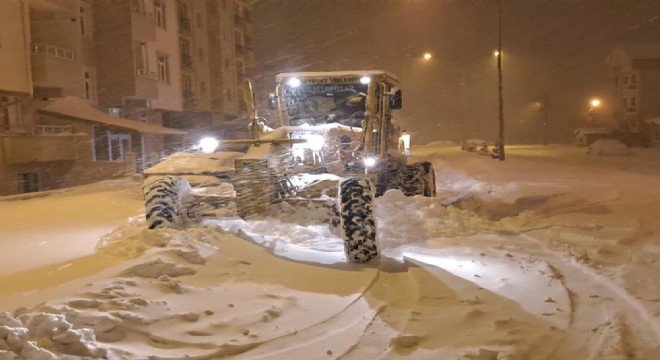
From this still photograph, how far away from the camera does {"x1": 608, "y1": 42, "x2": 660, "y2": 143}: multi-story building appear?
51312mm

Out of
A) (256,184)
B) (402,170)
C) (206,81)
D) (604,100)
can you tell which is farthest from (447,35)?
(256,184)

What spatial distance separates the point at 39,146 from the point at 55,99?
15.3 feet

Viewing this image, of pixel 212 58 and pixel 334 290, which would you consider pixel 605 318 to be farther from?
pixel 212 58

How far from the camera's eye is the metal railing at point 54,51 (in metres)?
26.1

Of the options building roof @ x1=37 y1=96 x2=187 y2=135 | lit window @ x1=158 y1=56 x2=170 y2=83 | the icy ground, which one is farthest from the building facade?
the icy ground

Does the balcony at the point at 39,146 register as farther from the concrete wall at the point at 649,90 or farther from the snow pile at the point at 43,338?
the concrete wall at the point at 649,90

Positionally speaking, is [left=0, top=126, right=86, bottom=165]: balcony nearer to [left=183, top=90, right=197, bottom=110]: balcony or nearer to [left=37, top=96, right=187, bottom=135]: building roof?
[left=37, top=96, right=187, bottom=135]: building roof

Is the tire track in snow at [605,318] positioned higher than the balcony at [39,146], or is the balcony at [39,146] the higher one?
the balcony at [39,146]

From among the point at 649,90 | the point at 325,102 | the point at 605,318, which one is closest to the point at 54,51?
the point at 325,102

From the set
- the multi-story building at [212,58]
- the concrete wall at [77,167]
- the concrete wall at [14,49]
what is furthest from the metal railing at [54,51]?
the multi-story building at [212,58]

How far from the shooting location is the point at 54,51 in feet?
89.5

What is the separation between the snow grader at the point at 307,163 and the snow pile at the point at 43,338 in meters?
3.85

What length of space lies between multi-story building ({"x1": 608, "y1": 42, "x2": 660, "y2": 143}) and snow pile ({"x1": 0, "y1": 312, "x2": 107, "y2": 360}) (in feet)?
171

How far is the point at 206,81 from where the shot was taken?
48750mm
